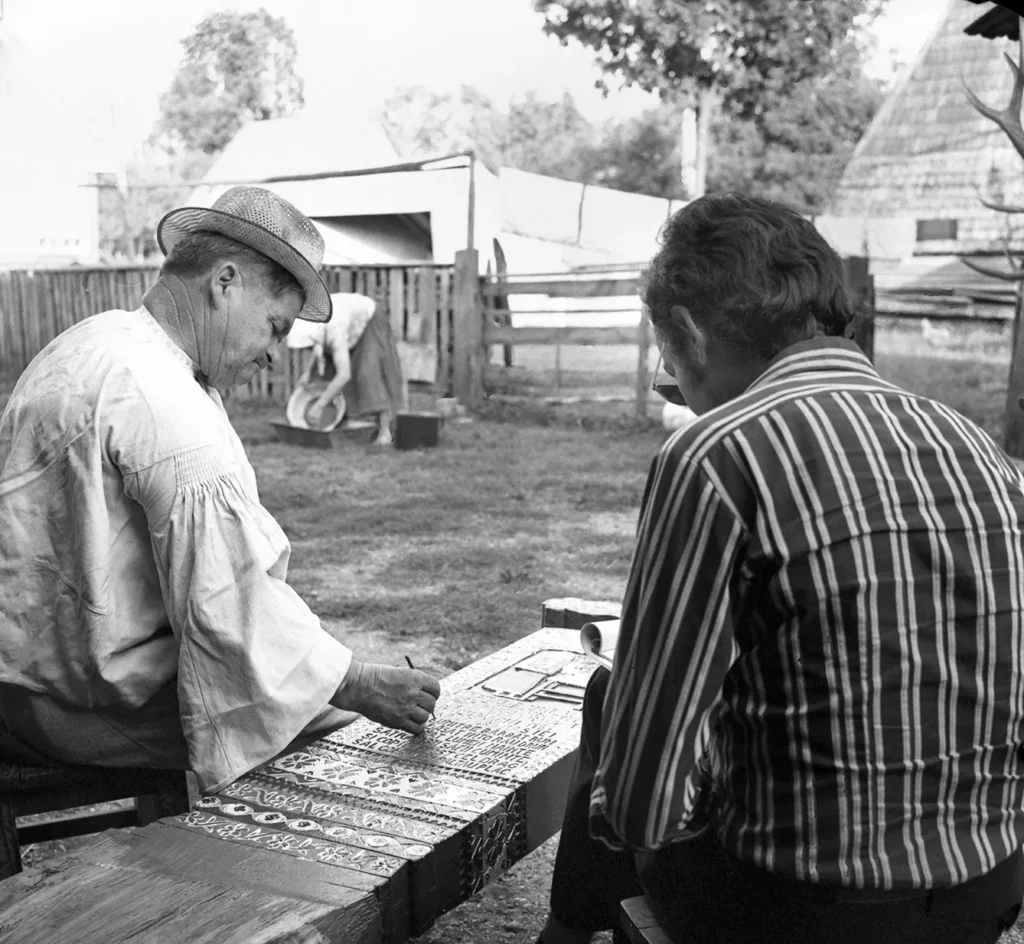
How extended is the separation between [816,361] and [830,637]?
37 centimetres

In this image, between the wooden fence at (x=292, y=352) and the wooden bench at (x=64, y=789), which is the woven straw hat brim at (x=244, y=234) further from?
the wooden fence at (x=292, y=352)

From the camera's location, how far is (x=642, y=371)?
11820mm

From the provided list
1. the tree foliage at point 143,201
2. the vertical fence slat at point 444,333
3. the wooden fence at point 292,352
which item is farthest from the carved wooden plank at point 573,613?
the tree foliage at point 143,201

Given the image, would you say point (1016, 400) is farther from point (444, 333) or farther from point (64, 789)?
point (64, 789)

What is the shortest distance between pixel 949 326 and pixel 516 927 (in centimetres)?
1874

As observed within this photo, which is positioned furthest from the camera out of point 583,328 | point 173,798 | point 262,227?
point 583,328

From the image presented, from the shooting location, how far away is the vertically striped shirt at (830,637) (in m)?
1.31

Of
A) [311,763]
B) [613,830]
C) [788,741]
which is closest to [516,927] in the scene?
[311,763]

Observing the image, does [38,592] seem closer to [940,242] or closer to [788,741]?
[788,741]

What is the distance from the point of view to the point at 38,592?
2.03 m

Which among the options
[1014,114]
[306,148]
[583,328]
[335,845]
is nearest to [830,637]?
[335,845]

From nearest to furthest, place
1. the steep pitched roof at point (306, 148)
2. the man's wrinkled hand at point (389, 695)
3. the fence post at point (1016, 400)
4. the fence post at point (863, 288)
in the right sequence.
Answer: the man's wrinkled hand at point (389, 695), the fence post at point (1016, 400), the fence post at point (863, 288), the steep pitched roof at point (306, 148)

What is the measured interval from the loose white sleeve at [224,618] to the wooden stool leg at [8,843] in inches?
18.7

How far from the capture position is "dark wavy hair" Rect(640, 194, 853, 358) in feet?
4.96
